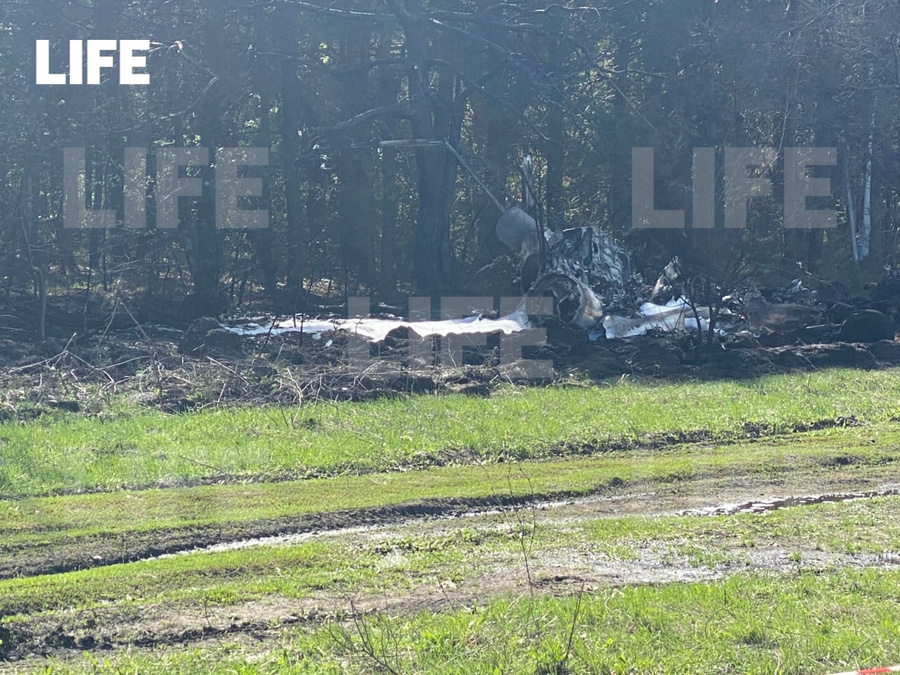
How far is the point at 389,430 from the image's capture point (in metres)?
12.6

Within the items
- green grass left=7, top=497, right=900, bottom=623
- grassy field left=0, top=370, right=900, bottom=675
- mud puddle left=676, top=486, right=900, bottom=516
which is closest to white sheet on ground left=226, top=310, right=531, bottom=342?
grassy field left=0, top=370, right=900, bottom=675

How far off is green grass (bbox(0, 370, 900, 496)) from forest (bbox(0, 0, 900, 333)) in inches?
288

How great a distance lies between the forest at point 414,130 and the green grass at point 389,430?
24.0ft

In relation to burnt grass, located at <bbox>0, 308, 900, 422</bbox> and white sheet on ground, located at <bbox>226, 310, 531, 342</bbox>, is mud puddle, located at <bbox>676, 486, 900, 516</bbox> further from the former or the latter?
white sheet on ground, located at <bbox>226, 310, 531, 342</bbox>

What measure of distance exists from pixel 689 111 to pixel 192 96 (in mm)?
12106

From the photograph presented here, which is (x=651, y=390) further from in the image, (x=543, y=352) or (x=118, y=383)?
(x=118, y=383)

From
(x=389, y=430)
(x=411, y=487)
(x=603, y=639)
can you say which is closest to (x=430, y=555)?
(x=603, y=639)

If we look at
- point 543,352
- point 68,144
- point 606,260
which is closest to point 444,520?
point 543,352

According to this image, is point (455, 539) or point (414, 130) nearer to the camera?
point (455, 539)

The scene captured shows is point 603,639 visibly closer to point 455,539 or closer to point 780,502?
point 455,539

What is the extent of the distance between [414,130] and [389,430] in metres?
15.3

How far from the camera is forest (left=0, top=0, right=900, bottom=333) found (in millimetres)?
23484

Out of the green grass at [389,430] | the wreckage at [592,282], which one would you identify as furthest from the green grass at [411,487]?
the wreckage at [592,282]

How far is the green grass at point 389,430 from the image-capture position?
10.9 m
